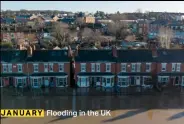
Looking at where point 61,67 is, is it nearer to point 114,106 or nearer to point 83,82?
point 83,82

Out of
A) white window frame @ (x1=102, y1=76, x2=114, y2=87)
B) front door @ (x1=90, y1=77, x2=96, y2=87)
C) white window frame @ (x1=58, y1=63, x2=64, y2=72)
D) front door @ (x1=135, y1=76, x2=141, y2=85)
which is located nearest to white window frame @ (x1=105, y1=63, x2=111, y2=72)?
white window frame @ (x1=102, y1=76, x2=114, y2=87)

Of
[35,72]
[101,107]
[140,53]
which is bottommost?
[101,107]

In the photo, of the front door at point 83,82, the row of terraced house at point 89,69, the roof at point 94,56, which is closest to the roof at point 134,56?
the row of terraced house at point 89,69

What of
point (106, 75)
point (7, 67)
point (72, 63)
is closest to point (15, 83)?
point (7, 67)

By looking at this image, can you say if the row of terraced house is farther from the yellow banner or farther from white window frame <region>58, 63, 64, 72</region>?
the yellow banner

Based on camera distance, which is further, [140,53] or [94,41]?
[94,41]

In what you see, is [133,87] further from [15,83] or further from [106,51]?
[15,83]

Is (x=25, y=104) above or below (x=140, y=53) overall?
below
